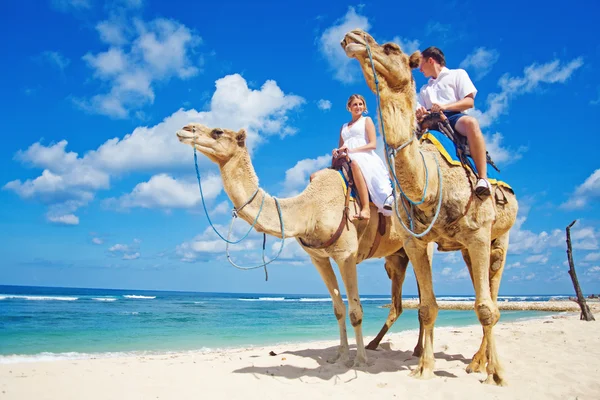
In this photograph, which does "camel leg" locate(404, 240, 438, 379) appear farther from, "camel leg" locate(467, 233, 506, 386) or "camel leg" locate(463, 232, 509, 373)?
"camel leg" locate(463, 232, 509, 373)

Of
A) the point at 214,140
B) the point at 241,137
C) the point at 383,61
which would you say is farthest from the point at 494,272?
the point at 214,140

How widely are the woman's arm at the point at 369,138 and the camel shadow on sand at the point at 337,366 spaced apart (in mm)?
3235

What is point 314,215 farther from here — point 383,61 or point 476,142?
point 383,61

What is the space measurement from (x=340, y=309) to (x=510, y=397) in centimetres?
283

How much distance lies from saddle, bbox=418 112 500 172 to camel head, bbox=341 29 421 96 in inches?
43.1

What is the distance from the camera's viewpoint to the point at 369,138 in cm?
745

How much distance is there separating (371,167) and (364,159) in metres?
0.18

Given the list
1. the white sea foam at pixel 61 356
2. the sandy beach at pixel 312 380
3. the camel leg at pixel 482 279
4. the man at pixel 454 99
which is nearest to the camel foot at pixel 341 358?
the sandy beach at pixel 312 380

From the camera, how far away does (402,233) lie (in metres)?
5.48

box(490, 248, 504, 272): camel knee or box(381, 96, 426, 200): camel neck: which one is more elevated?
box(381, 96, 426, 200): camel neck

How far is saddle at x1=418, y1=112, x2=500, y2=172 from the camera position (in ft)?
17.4

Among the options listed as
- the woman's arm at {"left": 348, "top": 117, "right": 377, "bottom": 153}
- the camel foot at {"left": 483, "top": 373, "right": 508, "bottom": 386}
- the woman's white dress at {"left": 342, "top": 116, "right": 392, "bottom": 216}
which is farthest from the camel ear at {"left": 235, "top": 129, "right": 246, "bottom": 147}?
the camel foot at {"left": 483, "top": 373, "right": 508, "bottom": 386}

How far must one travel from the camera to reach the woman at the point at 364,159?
6.85 meters

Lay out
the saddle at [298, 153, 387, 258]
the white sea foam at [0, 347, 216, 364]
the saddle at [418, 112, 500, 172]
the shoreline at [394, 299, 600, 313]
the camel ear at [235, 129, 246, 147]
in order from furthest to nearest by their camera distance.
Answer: the shoreline at [394, 299, 600, 313], the white sea foam at [0, 347, 216, 364], the saddle at [298, 153, 387, 258], the camel ear at [235, 129, 246, 147], the saddle at [418, 112, 500, 172]
